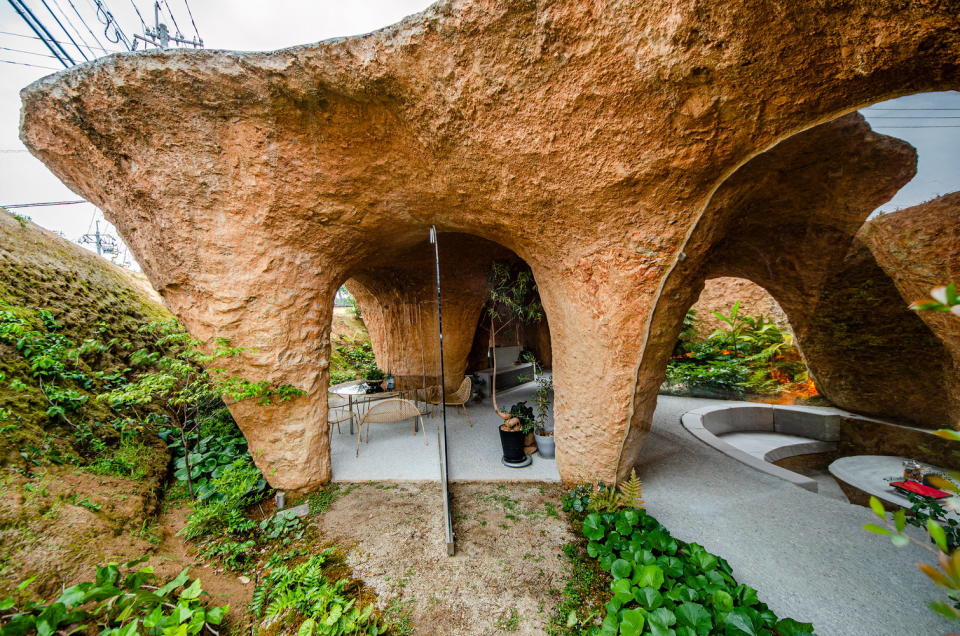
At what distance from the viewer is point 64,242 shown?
5.33 meters

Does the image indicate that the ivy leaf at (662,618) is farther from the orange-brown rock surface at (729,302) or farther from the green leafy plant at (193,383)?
the orange-brown rock surface at (729,302)

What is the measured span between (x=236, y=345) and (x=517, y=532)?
3.08 meters

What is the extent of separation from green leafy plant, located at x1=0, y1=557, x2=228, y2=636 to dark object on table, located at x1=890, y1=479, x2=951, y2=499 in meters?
5.74

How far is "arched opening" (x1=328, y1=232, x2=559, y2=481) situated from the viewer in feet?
14.4

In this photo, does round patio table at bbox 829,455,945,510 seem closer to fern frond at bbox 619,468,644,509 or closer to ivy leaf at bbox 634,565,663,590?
fern frond at bbox 619,468,644,509

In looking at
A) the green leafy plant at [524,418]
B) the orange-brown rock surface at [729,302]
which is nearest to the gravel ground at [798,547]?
the green leafy plant at [524,418]

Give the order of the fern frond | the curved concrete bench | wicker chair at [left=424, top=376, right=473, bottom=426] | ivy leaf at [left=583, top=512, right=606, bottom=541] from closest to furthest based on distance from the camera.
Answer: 1. ivy leaf at [left=583, top=512, right=606, bottom=541]
2. the fern frond
3. the curved concrete bench
4. wicker chair at [left=424, top=376, right=473, bottom=426]

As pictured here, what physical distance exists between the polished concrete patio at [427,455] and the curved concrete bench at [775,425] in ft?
9.62

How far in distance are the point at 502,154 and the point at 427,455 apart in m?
3.56

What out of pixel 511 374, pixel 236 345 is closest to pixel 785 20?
pixel 236 345

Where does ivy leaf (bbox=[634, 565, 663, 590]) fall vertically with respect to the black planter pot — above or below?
below

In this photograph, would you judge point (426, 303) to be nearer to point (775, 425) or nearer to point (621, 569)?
point (621, 569)

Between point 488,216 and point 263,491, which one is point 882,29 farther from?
point 263,491

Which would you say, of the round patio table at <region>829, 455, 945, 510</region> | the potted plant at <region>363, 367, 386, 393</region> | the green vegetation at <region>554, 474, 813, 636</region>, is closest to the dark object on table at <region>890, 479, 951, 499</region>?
the round patio table at <region>829, 455, 945, 510</region>
